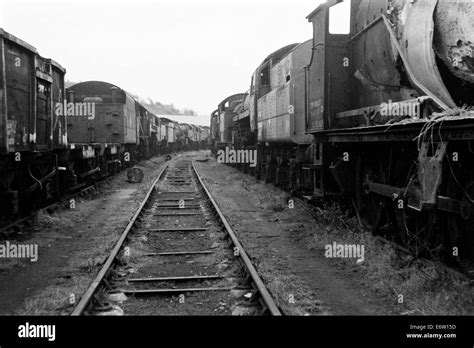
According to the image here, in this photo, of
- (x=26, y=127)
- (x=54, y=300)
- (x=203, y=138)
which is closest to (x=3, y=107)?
(x=26, y=127)

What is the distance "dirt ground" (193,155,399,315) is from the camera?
4.49 meters

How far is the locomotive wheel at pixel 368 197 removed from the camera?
21.3 ft

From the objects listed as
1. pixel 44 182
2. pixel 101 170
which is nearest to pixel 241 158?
pixel 101 170

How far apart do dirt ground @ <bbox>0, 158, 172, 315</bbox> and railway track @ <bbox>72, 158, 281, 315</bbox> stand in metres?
0.24

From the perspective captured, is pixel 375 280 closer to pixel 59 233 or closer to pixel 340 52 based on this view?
pixel 340 52

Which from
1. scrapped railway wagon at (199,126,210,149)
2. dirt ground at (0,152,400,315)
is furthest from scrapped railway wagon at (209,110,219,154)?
scrapped railway wagon at (199,126,210,149)

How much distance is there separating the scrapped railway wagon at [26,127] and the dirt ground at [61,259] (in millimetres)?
614

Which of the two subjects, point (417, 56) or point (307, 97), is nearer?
point (417, 56)

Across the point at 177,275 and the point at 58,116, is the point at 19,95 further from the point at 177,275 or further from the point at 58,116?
the point at 177,275

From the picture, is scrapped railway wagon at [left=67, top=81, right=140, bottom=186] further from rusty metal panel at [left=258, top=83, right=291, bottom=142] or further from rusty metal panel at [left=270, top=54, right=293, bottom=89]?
rusty metal panel at [left=270, top=54, right=293, bottom=89]

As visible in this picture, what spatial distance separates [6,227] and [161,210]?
3.46m

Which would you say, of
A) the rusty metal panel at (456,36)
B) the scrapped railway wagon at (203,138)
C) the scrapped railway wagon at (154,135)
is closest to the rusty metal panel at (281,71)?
the rusty metal panel at (456,36)

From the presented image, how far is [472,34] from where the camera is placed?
4289 millimetres

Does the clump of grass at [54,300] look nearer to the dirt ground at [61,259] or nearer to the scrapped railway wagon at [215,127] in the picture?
the dirt ground at [61,259]
